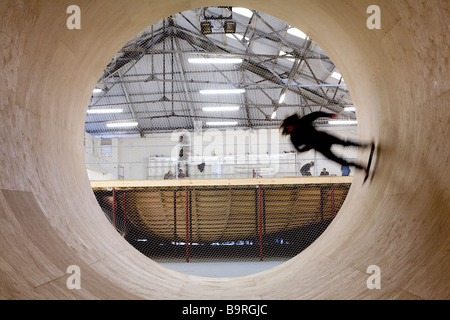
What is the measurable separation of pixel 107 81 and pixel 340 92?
11.4 meters

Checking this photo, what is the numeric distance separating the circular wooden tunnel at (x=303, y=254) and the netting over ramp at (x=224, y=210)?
487 cm

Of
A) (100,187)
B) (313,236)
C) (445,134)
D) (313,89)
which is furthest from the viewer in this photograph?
(313,89)

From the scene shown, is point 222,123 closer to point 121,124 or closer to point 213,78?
point 213,78

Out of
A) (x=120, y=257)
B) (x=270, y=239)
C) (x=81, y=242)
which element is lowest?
(x=270, y=239)

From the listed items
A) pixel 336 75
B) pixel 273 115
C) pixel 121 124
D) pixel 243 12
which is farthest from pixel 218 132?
pixel 243 12

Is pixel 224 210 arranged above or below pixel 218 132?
below

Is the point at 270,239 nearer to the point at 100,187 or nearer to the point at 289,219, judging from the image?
the point at 289,219

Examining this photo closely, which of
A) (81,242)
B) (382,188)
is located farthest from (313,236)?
(81,242)

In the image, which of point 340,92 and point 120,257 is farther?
point 340,92

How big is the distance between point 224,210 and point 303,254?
16.9 ft

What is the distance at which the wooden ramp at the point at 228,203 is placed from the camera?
26.2 feet

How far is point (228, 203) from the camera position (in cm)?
831

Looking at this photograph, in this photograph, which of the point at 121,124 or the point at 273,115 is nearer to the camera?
the point at 273,115

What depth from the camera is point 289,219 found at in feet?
28.6
